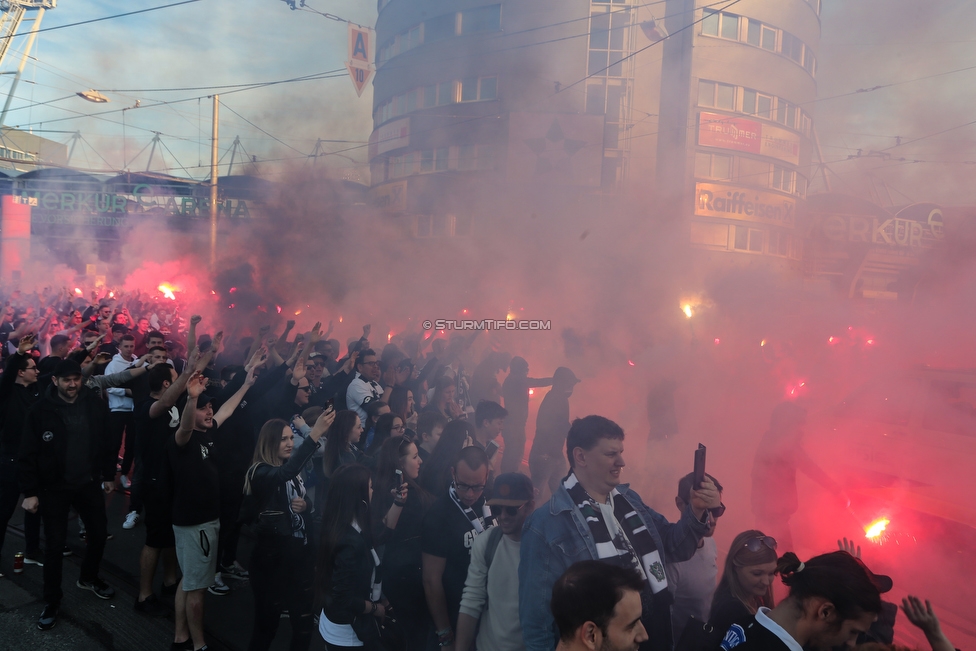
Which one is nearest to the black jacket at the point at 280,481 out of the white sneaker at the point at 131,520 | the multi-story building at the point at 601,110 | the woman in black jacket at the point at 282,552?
the woman in black jacket at the point at 282,552

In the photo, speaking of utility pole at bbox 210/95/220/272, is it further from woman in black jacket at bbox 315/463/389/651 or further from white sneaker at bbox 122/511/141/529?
woman in black jacket at bbox 315/463/389/651

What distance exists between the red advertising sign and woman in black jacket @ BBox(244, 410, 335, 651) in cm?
2425

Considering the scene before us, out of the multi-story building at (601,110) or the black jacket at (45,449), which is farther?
the multi-story building at (601,110)

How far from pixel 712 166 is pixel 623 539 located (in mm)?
25079

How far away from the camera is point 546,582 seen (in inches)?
73.7

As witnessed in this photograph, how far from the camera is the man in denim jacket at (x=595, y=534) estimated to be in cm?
188

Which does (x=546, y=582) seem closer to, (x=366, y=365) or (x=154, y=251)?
(x=366, y=365)

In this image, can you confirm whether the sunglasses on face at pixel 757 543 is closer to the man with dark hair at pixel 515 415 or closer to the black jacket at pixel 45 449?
the black jacket at pixel 45 449

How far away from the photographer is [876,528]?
3969mm

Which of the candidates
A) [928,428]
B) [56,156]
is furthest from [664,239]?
[56,156]

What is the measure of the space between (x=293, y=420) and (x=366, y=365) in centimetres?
105

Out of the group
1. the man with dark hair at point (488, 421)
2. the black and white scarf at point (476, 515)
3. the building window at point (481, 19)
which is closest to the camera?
the black and white scarf at point (476, 515)

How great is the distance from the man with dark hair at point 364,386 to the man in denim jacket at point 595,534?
2901mm

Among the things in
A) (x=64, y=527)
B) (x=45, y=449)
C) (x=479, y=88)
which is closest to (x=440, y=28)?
(x=479, y=88)
